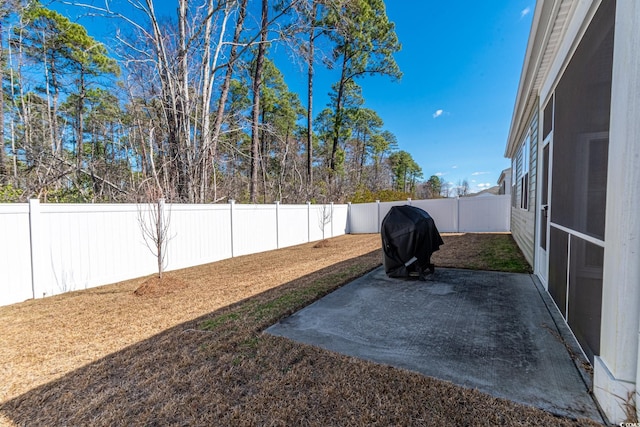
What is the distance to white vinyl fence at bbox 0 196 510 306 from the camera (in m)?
3.85

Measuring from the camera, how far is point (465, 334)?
258cm

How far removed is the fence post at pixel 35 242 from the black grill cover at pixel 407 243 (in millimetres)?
5486

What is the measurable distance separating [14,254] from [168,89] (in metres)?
6.32

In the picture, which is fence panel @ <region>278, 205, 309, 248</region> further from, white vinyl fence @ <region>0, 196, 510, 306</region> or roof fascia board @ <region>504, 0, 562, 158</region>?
roof fascia board @ <region>504, 0, 562, 158</region>

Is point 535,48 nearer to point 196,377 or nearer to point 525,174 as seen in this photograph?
point 525,174

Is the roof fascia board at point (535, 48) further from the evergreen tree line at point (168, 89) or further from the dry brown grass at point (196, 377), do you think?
the evergreen tree line at point (168, 89)

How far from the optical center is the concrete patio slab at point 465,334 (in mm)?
1828

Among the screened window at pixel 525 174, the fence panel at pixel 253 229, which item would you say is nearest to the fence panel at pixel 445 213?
the screened window at pixel 525 174

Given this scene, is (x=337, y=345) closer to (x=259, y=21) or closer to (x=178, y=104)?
(x=178, y=104)

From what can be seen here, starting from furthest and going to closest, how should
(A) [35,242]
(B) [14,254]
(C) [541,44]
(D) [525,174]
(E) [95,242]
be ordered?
(D) [525,174] → (E) [95,242] → (A) [35,242] → (B) [14,254] → (C) [541,44]

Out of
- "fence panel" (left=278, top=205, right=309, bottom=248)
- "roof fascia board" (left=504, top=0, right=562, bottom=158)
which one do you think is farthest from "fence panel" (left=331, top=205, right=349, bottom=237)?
"roof fascia board" (left=504, top=0, right=562, bottom=158)

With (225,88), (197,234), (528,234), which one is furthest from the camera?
(225,88)

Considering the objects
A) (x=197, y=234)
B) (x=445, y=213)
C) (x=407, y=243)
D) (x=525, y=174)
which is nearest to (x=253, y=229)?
(x=197, y=234)

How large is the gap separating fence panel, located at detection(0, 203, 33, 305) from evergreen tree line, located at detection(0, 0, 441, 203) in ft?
5.43
